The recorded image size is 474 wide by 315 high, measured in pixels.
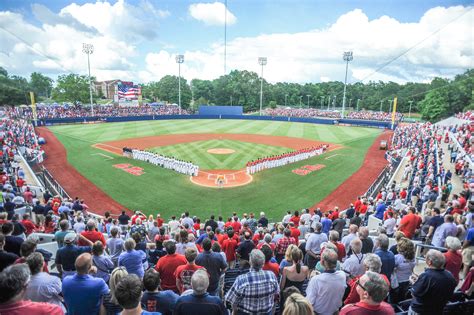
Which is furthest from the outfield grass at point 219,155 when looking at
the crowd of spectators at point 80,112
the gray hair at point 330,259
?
the crowd of spectators at point 80,112

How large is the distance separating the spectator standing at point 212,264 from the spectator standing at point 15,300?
2837mm

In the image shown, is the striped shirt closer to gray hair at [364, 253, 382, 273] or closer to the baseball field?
gray hair at [364, 253, 382, 273]

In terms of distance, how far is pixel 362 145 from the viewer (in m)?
37.8

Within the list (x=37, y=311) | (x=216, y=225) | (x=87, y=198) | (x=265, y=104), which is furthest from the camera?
(x=265, y=104)

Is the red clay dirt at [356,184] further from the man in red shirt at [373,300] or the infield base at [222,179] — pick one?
the man in red shirt at [373,300]

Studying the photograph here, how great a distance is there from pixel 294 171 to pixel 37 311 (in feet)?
75.0

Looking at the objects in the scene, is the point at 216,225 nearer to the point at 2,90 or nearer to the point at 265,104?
the point at 2,90

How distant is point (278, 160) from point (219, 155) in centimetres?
661

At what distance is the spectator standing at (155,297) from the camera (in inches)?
150

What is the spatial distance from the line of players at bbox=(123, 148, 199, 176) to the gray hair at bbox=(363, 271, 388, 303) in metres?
20.2

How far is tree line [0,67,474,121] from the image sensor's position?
76562 millimetres

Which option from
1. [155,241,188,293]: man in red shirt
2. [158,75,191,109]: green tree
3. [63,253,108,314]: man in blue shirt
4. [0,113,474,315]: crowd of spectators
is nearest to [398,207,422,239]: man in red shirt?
[0,113,474,315]: crowd of spectators

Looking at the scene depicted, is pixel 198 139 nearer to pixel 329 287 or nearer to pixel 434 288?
pixel 329 287

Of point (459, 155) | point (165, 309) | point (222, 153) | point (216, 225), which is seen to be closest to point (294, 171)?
point (222, 153)
